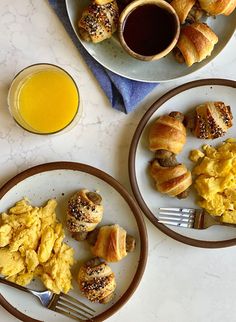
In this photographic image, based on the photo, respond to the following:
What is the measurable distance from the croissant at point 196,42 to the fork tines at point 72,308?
2.45 ft

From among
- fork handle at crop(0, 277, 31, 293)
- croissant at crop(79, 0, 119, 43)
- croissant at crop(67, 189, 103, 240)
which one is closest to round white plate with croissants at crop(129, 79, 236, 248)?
croissant at crop(67, 189, 103, 240)

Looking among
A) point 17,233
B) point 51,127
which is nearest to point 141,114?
point 51,127

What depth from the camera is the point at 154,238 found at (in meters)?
1.67

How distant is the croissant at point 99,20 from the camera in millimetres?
1497

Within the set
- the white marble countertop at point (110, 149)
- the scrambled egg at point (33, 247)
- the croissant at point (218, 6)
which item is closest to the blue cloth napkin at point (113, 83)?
the white marble countertop at point (110, 149)

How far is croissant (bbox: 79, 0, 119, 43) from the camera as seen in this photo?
150 cm

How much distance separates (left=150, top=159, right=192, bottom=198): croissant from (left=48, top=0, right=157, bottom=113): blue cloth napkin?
0.19 meters

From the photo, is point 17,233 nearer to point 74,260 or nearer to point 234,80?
point 74,260

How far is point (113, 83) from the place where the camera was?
1605mm

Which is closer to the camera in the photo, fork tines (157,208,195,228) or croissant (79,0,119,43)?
croissant (79,0,119,43)

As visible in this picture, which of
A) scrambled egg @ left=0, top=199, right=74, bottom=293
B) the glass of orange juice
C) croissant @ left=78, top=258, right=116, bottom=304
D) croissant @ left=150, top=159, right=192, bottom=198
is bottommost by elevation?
croissant @ left=78, top=258, right=116, bottom=304

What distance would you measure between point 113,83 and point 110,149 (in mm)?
190

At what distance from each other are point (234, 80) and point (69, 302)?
79 cm

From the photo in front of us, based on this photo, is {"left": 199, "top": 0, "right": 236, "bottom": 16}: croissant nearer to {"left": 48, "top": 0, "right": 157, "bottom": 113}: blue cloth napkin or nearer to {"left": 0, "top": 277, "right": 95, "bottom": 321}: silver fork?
{"left": 48, "top": 0, "right": 157, "bottom": 113}: blue cloth napkin
